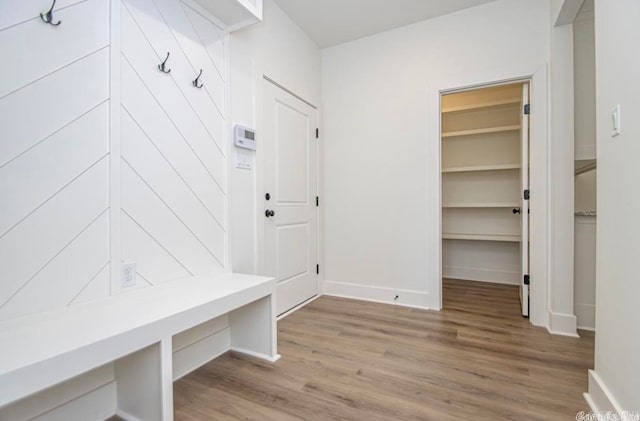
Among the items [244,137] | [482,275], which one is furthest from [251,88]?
[482,275]

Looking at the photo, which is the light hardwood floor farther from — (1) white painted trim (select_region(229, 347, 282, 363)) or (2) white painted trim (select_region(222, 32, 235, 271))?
(2) white painted trim (select_region(222, 32, 235, 271))

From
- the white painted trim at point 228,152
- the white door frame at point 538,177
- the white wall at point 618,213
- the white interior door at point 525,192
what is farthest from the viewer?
the white interior door at point 525,192

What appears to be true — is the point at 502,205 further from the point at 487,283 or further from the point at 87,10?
the point at 87,10

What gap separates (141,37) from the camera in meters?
1.60

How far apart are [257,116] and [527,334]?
274 centimetres

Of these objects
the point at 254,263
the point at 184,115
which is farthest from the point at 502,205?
the point at 184,115

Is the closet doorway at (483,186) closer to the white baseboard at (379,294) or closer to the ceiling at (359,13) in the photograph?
the ceiling at (359,13)

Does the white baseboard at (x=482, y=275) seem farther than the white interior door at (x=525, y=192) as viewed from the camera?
Yes

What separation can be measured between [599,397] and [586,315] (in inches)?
51.6

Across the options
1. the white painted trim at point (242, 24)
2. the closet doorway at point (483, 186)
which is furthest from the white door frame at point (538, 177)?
the white painted trim at point (242, 24)

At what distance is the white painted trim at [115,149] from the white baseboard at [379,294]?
2260mm

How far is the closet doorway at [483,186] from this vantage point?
12.2 ft

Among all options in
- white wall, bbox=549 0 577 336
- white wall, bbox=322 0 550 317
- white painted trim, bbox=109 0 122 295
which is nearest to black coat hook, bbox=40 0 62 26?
white painted trim, bbox=109 0 122 295

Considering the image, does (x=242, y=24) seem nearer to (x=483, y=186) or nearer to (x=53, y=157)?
(x=53, y=157)
